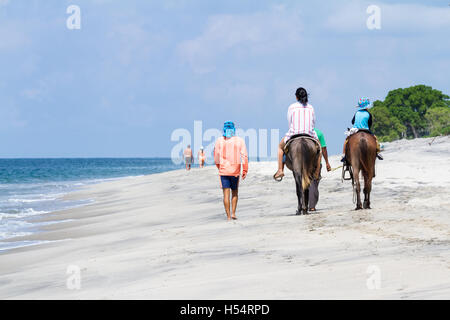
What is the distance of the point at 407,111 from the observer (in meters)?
81.3

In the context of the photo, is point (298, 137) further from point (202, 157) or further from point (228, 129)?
point (202, 157)

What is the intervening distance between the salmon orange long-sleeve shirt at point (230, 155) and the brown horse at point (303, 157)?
90 centimetres

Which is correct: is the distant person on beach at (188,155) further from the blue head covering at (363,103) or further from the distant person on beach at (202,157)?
the blue head covering at (363,103)

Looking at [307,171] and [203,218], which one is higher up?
[307,171]

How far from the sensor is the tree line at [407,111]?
78819mm

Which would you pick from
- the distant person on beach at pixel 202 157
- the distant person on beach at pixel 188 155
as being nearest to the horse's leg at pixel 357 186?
the distant person on beach at pixel 188 155

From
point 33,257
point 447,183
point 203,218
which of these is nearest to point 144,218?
point 203,218

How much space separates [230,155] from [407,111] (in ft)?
248

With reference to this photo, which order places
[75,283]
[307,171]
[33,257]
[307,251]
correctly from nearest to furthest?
[75,283] → [307,251] → [33,257] → [307,171]

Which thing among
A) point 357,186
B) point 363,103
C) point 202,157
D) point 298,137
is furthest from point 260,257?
point 202,157

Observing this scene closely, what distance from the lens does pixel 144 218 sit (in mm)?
14031

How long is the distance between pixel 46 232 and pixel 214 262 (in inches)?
A: 320
